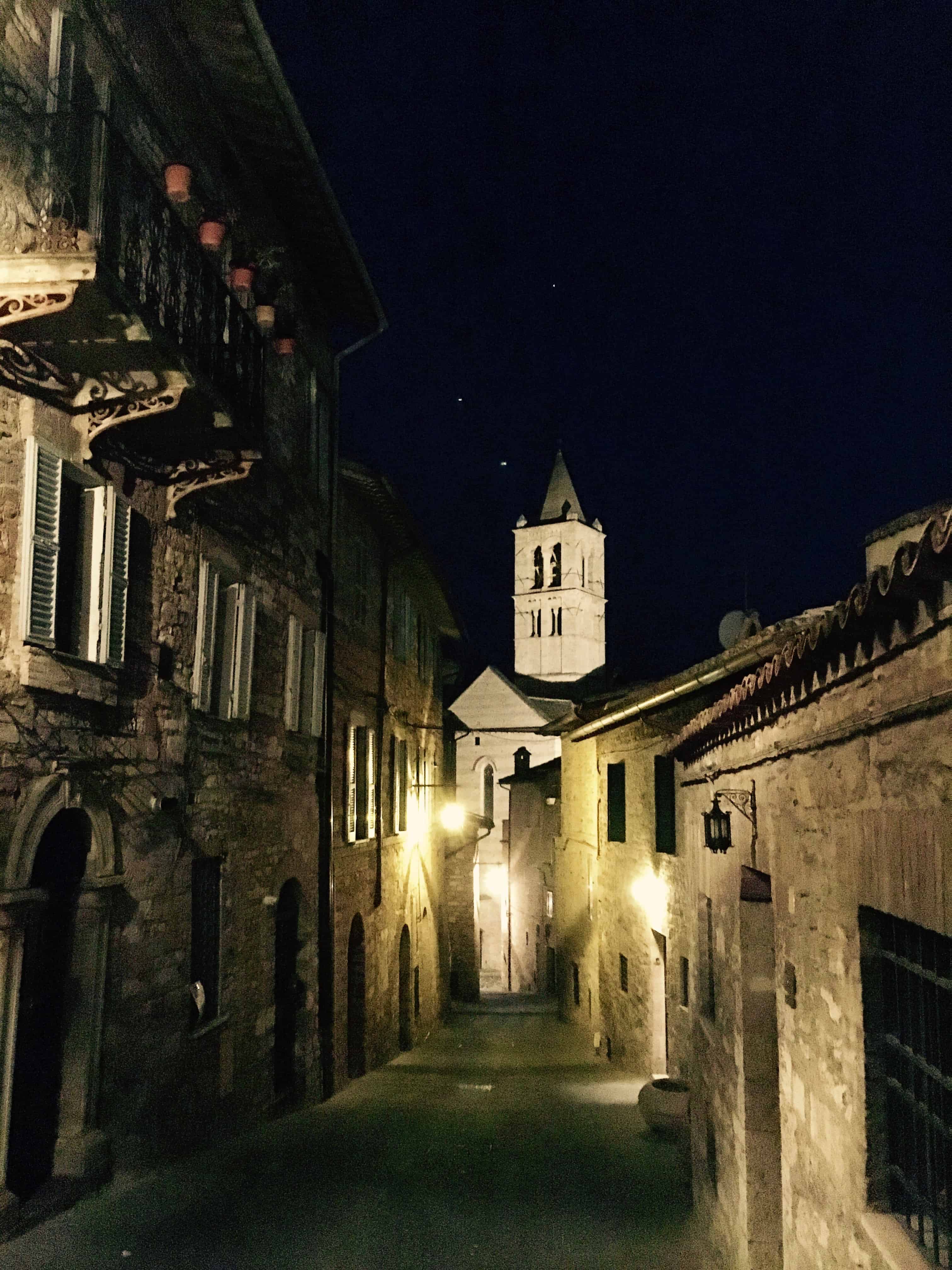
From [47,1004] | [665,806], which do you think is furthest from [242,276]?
[665,806]

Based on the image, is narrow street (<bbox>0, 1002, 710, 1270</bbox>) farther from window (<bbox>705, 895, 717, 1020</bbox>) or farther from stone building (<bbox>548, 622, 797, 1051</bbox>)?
stone building (<bbox>548, 622, 797, 1051</bbox>)

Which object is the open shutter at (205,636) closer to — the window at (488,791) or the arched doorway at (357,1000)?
the arched doorway at (357,1000)

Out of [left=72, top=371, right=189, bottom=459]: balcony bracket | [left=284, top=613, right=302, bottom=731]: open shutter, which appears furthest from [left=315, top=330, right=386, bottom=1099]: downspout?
[left=72, top=371, right=189, bottom=459]: balcony bracket

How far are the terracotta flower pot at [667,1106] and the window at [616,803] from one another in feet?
20.7

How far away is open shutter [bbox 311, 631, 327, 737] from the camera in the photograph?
46.2ft

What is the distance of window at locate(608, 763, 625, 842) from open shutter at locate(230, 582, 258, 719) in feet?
31.0

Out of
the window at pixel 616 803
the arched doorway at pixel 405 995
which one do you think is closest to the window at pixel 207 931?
the window at pixel 616 803

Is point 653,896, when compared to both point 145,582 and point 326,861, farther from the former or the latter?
point 145,582

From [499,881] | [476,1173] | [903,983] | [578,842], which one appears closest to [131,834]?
[476,1173]

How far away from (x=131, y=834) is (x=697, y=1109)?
5.86 meters

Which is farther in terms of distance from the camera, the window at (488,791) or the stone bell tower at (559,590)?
the stone bell tower at (559,590)

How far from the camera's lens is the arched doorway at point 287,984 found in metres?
12.8

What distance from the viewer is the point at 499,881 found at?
4503 cm

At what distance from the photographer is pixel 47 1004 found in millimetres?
7699
